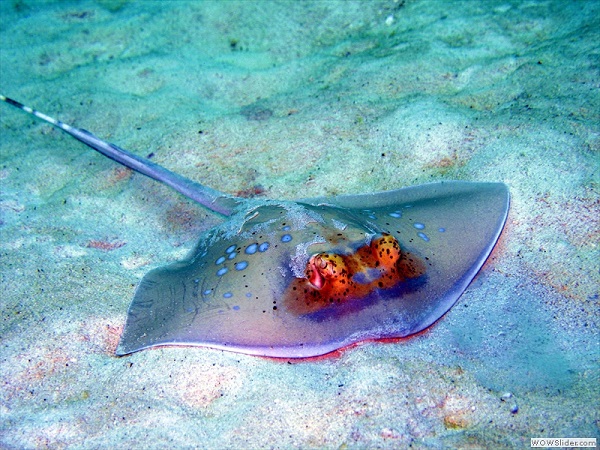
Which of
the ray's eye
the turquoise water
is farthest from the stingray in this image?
the turquoise water

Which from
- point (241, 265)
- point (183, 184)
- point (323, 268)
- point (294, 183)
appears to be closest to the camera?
point (323, 268)

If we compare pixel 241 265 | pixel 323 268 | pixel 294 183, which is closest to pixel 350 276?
pixel 323 268

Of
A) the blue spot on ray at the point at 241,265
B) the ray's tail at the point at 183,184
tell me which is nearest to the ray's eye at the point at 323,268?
the blue spot on ray at the point at 241,265

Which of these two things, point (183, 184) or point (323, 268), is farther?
point (183, 184)

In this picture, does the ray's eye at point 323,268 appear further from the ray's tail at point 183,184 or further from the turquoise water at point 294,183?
the ray's tail at point 183,184

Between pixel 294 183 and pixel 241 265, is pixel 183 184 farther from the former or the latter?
pixel 241 265
